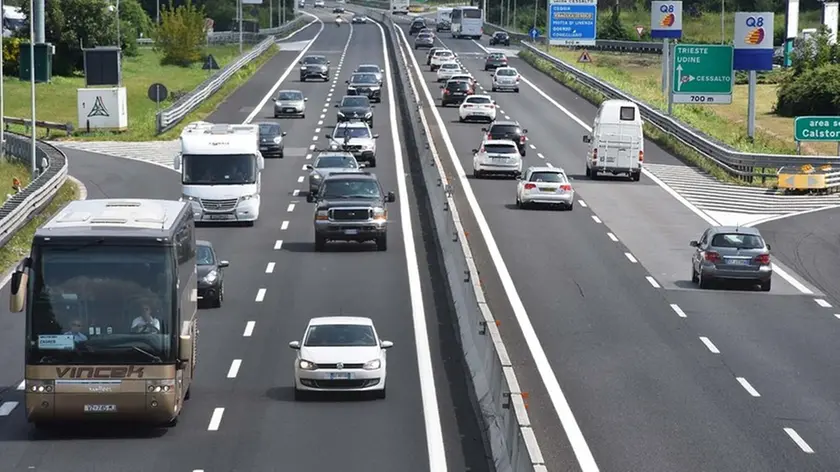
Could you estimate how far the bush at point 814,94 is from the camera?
Answer: 92188mm

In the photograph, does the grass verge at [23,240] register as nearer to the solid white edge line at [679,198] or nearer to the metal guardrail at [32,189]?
the metal guardrail at [32,189]

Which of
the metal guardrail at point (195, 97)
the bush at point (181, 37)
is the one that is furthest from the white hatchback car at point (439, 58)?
the bush at point (181, 37)

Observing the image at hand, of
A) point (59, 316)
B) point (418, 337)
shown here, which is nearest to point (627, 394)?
point (418, 337)

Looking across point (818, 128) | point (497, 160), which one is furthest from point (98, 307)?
point (818, 128)

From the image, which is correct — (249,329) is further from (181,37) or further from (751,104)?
(181,37)

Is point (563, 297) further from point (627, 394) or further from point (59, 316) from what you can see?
point (59, 316)

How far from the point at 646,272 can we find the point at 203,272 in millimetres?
11852

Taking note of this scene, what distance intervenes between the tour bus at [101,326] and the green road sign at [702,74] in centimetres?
4880

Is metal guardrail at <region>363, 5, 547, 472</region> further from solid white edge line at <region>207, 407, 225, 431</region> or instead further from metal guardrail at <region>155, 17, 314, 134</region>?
metal guardrail at <region>155, 17, 314, 134</region>

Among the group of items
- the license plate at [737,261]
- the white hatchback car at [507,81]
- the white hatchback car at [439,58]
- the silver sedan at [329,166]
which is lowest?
the license plate at [737,261]

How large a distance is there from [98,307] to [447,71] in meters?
73.4

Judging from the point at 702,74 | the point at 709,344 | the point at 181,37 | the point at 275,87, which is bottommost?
the point at 709,344

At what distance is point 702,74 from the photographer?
68.1 metres

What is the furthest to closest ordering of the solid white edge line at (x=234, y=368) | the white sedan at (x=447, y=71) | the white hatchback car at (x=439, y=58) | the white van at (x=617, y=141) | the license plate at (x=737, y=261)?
the white hatchback car at (x=439, y=58)
the white sedan at (x=447, y=71)
the white van at (x=617, y=141)
the license plate at (x=737, y=261)
the solid white edge line at (x=234, y=368)
